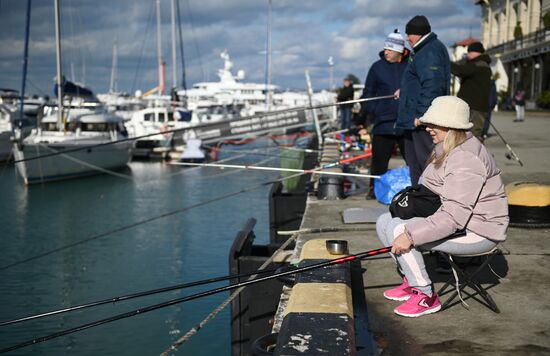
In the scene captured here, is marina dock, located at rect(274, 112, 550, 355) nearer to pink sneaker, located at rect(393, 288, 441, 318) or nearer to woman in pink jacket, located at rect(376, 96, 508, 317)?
pink sneaker, located at rect(393, 288, 441, 318)

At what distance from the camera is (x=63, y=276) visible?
13.4 m

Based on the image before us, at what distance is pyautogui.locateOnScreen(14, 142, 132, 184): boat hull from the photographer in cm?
2906

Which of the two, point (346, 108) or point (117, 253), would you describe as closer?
point (117, 253)

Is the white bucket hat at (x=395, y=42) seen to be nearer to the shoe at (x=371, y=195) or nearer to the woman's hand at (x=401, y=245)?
the shoe at (x=371, y=195)

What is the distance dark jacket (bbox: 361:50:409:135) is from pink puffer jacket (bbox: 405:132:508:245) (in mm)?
4165

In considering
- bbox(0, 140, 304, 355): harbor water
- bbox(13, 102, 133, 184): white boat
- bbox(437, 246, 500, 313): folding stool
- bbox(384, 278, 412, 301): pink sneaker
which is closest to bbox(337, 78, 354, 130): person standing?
bbox(0, 140, 304, 355): harbor water

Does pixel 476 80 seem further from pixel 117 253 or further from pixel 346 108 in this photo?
pixel 117 253

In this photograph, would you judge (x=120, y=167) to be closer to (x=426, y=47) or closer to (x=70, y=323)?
(x=70, y=323)

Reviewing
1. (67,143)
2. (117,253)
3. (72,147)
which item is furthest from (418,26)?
(72,147)

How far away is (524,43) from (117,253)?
4184 cm

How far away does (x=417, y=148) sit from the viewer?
669 centimetres

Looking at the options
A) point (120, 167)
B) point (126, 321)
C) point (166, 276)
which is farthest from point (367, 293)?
point (120, 167)

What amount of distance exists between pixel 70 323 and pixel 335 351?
7.77 m

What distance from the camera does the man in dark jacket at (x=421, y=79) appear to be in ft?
21.3
